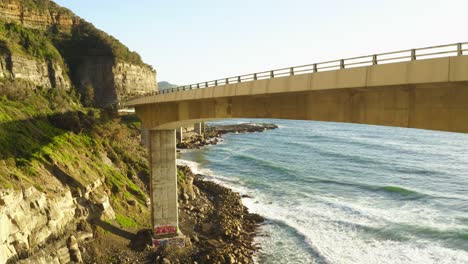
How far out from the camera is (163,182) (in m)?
34.5

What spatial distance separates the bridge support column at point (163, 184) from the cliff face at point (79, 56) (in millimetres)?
40612

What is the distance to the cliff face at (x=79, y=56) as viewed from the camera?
69250mm

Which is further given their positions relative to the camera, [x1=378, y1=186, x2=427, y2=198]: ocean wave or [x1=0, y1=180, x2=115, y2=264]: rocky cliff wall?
[x1=378, y1=186, x2=427, y2=198]: ocean wave

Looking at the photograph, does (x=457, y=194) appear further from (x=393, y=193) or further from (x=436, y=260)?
(x=436, y=260)

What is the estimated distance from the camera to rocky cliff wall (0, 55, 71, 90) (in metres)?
55.7

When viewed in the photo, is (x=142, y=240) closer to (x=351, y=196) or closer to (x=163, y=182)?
(x=163, y=182)

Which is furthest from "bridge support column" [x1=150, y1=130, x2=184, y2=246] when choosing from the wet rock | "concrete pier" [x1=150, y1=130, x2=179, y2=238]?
the wet rock

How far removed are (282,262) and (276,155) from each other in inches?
2039

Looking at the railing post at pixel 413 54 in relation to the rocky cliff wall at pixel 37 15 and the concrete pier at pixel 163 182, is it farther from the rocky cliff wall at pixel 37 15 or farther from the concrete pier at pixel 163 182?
the rocky cliff wall at pixel 37 15

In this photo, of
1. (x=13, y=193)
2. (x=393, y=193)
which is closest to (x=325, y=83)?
(x=13, y=193)

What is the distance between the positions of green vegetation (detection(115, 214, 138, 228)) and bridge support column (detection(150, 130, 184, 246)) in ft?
6.52

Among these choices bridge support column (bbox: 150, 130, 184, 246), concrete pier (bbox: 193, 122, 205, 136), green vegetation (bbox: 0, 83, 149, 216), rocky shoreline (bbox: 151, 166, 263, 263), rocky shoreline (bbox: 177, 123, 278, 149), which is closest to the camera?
green vegetation (bbox: 0, 83, 149, 216)

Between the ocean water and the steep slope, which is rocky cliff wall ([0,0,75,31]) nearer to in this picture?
the steep slope

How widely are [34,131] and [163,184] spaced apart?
551 inches
